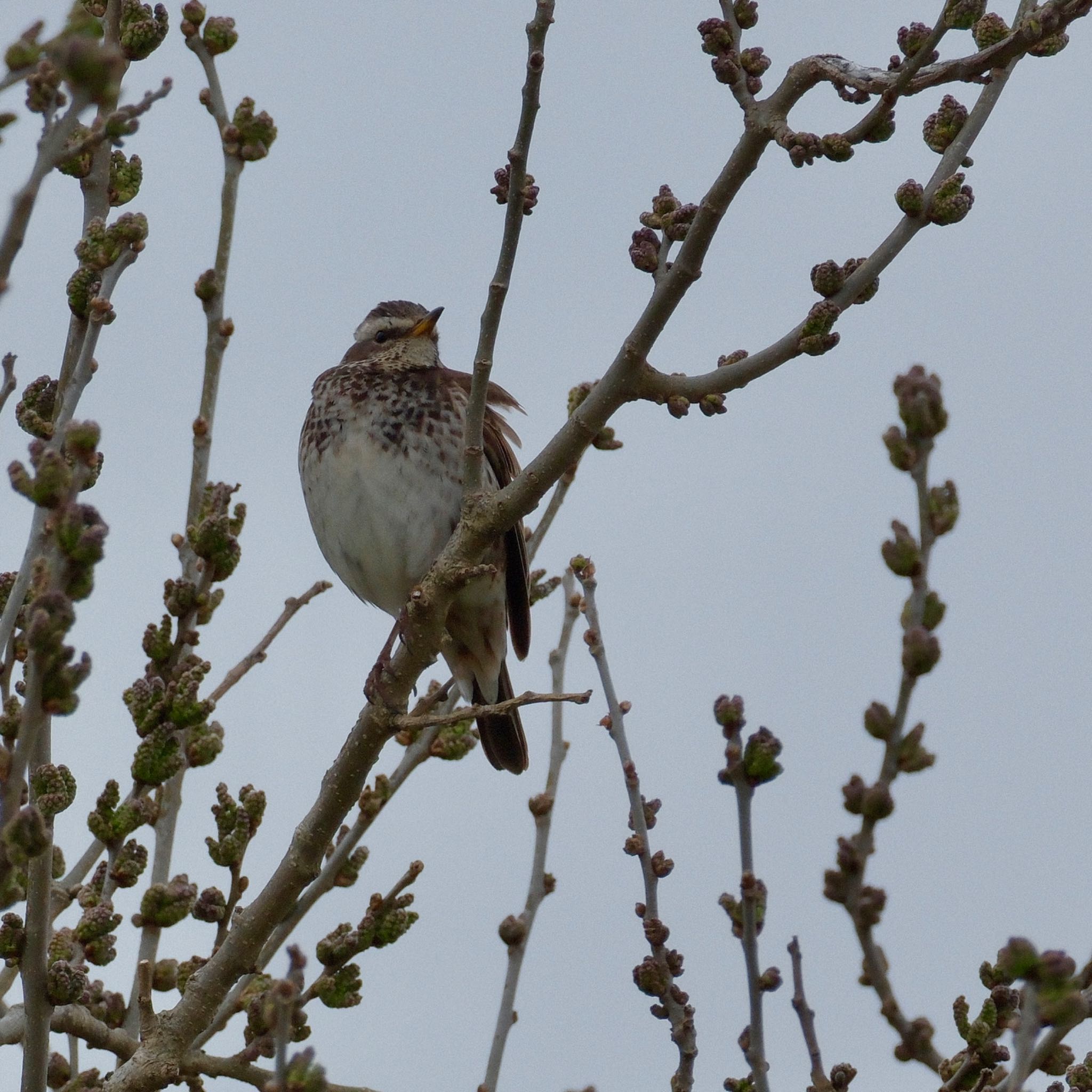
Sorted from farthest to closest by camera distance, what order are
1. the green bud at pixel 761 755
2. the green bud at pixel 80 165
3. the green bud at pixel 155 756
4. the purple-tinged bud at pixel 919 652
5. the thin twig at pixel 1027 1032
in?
1. the green bud at pixel 80 165
2. the green bud at pixel 155 756
3. the green bud at pixel 761 755
4. the purple-tinged bud at pixel 919 652
5. the thin twig at pixel 1027 1032

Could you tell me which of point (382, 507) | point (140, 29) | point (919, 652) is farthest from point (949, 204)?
point (382, 507)

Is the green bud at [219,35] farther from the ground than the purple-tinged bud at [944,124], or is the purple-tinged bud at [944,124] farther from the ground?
the green bud at [219,35]

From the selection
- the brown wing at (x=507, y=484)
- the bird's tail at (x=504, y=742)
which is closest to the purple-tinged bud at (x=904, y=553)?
the brown wing at (x=507, y=484)

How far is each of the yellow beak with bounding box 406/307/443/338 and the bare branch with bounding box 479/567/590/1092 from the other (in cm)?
229

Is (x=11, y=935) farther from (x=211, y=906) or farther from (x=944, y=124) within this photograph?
(x=944, y=124)

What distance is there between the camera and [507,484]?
7.02 meters

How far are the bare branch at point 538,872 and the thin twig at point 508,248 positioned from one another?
2.36 ft

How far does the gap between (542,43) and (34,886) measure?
2323 mm

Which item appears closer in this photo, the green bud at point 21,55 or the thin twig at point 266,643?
the green bud at point 21,55

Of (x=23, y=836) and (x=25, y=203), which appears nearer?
(x=25, y=203)

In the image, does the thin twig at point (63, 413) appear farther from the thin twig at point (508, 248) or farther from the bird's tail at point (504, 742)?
the bird's tail at point (504, 742)

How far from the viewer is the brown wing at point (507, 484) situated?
22.7ft

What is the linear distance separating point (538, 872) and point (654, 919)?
3.22 ft

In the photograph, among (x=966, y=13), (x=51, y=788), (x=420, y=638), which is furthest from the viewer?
(x=420, y=638)
